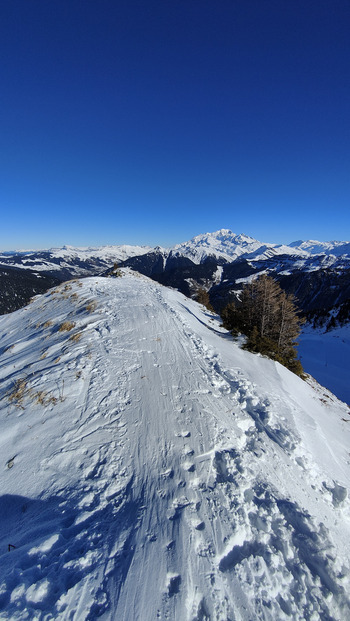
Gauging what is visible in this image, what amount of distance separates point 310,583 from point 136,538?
2.84 metres

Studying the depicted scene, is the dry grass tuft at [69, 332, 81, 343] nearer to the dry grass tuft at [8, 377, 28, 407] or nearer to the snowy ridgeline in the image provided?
the snowy ridgeline

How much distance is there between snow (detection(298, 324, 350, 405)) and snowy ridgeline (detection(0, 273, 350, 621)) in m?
23.6

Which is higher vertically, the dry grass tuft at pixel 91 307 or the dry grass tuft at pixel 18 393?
the dry grass tuft at pixel 91 307

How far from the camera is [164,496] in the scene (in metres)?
4.58

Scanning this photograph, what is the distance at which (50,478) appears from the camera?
485cm

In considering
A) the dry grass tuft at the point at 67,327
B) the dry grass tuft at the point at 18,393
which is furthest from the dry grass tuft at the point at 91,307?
the dry grass tuft at the point at 18,393

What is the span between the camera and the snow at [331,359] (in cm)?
2892

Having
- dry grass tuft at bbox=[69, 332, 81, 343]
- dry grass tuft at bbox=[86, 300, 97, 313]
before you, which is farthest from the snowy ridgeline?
dry grass tuft at bbox=[86, 300, 97, 313]

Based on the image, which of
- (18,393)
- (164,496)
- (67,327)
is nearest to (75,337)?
(67,327)

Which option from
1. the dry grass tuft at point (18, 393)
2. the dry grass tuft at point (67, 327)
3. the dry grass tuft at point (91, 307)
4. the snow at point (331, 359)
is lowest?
the snow at point (331, 359)

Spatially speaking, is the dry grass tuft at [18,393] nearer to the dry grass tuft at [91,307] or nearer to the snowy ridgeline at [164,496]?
the snowy ridgeline at [164,496]

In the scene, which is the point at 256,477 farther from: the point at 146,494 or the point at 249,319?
the point at 249,319

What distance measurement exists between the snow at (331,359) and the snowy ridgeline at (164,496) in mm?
23628

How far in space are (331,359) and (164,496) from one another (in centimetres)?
4354
